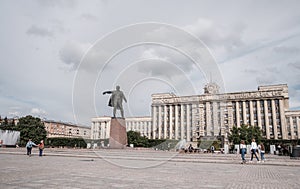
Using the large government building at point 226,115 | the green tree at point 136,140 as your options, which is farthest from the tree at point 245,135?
the green tree at point 136,140

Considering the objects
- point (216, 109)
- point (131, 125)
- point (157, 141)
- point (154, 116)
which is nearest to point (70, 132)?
point (131, 125)

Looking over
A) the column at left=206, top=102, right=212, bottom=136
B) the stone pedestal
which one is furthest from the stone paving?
the column at left=206, top=102, right=212, bottom=136

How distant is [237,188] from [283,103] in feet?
352

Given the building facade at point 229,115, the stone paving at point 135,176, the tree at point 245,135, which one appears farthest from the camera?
the building facade at point 229,115

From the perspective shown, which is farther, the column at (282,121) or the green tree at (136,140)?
the column at (282,121)

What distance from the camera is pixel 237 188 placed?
21.3 ft

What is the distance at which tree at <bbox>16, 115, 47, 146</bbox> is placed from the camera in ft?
207

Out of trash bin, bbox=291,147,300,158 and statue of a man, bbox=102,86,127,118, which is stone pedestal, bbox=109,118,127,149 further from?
trash bin, bbox=291,147,300,158

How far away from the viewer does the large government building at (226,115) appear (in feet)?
323

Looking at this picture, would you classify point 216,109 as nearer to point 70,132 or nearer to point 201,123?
point 201,123

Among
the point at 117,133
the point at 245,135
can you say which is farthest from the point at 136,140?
the point at 117,133

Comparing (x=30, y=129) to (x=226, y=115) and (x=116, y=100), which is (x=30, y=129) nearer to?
(x=116, y=100)

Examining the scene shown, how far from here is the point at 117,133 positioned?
29500 mm

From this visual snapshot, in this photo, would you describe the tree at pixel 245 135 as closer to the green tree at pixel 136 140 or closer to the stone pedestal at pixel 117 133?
the green tree at pixel 136 140
